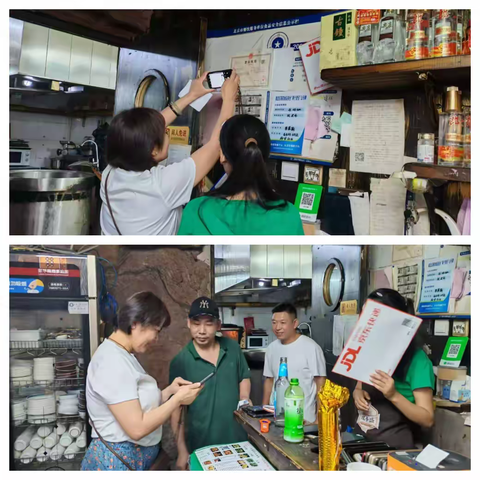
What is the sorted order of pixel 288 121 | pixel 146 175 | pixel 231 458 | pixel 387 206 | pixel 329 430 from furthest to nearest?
1. pixel 288 121
2. pixel 387 206
3. pixel 146 175
4. pixel 231 458
5. pixel 329 430

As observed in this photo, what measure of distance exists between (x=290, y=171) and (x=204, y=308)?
69 cm

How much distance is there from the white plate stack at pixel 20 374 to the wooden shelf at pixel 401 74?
137 centimetres

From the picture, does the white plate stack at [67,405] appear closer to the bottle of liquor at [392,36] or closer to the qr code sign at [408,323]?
the qr code sign at [408,323]

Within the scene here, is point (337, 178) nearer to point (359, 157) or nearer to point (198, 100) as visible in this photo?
point (359, 157)

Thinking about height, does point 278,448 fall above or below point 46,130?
below

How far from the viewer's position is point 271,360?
1.65m

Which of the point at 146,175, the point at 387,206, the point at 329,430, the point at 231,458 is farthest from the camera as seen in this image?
the point at 387,206

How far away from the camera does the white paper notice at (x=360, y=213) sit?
192cm

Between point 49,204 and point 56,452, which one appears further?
point 49,204

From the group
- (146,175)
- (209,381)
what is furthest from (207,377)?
(146,175)

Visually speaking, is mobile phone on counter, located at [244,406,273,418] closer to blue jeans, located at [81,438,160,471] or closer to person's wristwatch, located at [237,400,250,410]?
person's wristwatch, located at [237,400,250,410]

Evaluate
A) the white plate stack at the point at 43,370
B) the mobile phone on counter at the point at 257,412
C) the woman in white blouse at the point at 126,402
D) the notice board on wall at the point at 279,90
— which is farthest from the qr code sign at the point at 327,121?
the white plate stack at the point at 43,370

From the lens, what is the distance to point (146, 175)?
171 centimetres
